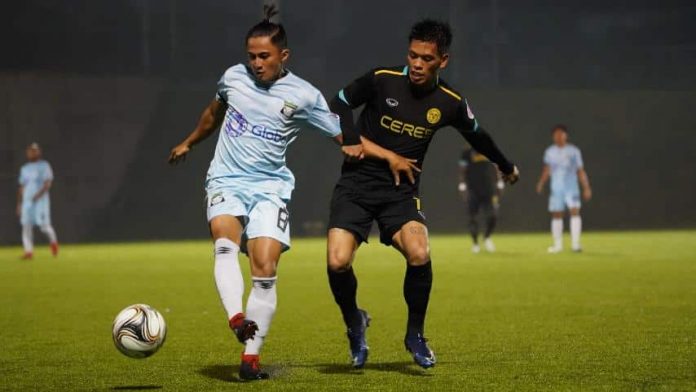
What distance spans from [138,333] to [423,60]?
227 cm

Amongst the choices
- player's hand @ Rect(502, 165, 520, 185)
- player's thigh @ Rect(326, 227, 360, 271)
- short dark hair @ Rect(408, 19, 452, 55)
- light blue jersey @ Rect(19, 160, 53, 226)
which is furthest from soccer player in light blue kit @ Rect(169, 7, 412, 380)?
light blue jersey @ Rect(19, 160, 53, 226)

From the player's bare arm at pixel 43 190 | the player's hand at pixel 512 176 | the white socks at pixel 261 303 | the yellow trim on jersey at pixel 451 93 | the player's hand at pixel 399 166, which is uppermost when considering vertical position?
the yellow trim on jersey at pixel 451 93

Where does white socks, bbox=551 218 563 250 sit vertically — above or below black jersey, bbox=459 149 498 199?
below

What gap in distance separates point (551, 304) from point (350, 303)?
478 centimetres

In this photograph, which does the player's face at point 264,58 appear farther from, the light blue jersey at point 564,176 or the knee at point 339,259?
the light blue jersey at point 564,176

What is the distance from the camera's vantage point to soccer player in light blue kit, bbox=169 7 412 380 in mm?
7012

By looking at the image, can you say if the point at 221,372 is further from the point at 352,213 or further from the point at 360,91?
the point at 360,91

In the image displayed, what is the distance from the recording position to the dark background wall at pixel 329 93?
27.4 metres

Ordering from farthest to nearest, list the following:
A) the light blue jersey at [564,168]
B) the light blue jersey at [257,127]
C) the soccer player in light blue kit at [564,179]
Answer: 1. the light blue jersey at [564,168]
2. the soccer player in light blue kit at [564,179]
3. the light blue jersey at [257,127]

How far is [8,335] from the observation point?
960 centimetres

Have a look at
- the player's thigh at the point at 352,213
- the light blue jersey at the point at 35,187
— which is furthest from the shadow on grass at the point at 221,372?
the light blue jersey at the point at 35,187

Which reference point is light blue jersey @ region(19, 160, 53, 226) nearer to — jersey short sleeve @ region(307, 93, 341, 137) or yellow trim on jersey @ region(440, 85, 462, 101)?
jersey short sleeve @ region(307, 93, 341, 137)

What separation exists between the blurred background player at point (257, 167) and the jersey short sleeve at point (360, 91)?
251 millimetres

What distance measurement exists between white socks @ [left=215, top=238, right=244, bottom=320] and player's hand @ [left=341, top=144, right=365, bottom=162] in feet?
2.82
